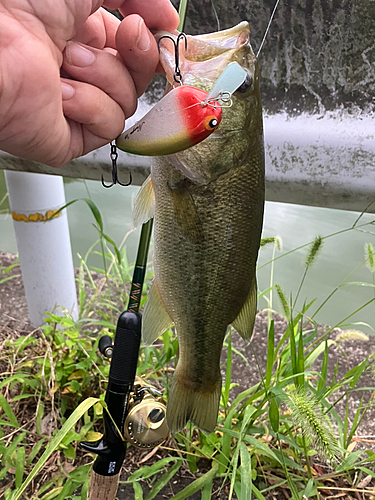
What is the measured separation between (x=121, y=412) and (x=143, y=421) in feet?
0.28

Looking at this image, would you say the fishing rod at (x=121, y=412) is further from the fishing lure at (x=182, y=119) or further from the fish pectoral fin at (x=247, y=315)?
the fishing lure at (x=182, y=119)

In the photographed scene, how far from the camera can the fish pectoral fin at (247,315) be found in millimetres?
1089

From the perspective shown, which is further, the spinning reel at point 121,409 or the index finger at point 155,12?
the spinning reel at point 121,409

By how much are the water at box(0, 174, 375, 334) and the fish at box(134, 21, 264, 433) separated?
1.55m

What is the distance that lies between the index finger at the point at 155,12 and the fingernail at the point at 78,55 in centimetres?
15

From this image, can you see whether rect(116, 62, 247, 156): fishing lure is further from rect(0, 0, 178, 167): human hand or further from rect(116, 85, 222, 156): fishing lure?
rect(0, 0, 178, 167): human hand

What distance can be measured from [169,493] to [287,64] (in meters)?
1.54

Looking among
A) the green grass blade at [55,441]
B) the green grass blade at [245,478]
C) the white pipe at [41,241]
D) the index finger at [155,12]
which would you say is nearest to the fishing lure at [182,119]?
the index finger at [155,12]

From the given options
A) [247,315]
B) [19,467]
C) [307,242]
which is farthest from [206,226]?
[307,242]

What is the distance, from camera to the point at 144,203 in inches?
39.5

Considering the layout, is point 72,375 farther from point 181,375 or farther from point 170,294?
point 170,294

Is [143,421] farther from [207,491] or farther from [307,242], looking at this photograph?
[307,242]

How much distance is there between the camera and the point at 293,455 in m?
1.64

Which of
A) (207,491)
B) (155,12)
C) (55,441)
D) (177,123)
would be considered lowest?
(207,491)
